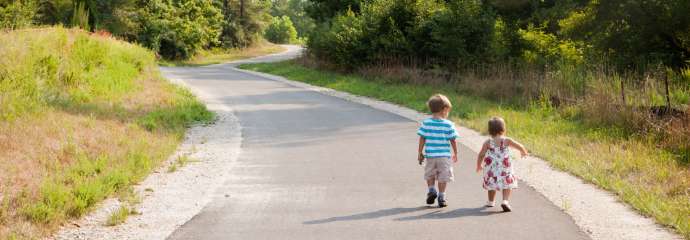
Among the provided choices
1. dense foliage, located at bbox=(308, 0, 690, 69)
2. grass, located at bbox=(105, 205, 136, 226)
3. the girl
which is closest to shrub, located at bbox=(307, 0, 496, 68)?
dense foliage, located at bbox=(308, 0, 690, 69)

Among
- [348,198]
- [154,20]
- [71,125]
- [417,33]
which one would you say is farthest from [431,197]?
[154,20]

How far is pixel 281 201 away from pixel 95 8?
5134 centimetres

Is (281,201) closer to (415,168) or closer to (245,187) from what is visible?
(245,187)

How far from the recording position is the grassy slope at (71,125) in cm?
786

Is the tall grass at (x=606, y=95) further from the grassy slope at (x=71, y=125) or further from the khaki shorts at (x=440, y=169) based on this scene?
the grassy slope at (x=71, y=125)

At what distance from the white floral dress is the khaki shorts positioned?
0.41 meters

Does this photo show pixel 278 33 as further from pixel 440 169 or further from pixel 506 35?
pixel 440 169

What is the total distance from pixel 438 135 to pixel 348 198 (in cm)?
130

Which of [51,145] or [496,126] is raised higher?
[496,126]

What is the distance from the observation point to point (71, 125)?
1270 centimetres

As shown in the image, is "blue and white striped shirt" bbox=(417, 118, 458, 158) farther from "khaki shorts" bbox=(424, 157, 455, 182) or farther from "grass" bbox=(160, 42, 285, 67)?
"grass" bbox=(160, 42, 285, 67)

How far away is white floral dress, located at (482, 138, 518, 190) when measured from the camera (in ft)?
26.2

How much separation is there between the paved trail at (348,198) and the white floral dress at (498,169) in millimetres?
278

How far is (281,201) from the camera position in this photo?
841cm
